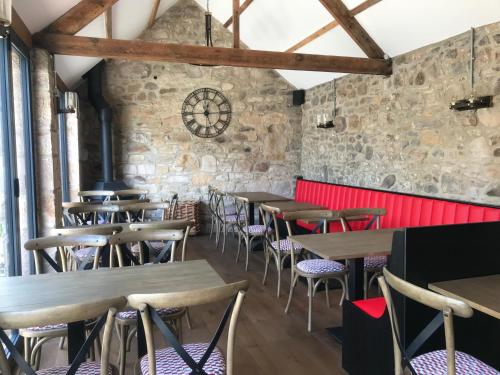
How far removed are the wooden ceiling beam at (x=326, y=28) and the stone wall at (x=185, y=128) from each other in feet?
4.05

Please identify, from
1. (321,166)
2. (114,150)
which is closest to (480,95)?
(321,166)

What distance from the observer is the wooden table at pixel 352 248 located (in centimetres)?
247

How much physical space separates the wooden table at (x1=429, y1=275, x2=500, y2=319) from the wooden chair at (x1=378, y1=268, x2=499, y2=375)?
7.4 inches

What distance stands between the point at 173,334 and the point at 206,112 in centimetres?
549

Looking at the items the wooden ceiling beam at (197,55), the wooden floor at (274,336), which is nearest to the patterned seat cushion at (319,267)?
the wooden floor at (274,336)

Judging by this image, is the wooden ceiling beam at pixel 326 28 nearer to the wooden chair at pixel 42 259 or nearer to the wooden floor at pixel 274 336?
the wooden floor at pixel 274 336

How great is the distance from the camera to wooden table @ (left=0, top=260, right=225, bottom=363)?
1.74 meters

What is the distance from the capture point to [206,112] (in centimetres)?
675

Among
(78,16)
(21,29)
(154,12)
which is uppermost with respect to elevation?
(154,12)

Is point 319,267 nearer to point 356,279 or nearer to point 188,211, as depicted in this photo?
point 356,279

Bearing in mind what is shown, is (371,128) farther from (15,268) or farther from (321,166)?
(15,268)

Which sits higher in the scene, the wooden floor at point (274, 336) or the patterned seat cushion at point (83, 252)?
the patterned seat cushion at point (83, 252)

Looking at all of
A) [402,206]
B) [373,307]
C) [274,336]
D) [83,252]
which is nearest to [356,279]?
[373,307]

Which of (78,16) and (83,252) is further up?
(78,16)
